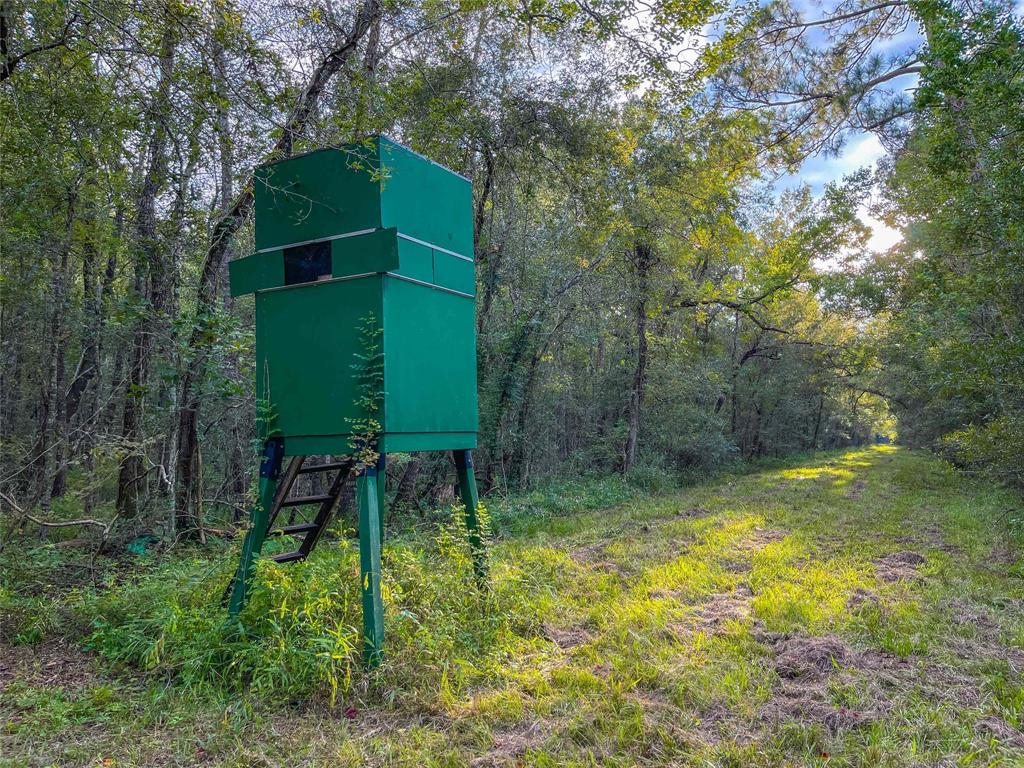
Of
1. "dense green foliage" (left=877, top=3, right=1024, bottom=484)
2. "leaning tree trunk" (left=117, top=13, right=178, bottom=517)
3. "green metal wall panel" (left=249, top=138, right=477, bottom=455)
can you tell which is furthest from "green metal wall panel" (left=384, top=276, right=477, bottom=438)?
"dense green foliage" (left=877, top=3, right=1024, bottom=484)

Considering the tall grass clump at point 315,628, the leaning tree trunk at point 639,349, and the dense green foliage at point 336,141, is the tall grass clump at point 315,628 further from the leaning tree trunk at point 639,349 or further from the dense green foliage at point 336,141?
the leaning tree trunk at point 639,349

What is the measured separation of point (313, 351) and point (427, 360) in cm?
68

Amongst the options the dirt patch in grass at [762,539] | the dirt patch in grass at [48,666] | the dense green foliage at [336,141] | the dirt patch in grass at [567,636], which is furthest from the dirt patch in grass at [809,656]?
the dense green foliage at [336,141]

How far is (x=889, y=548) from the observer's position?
5926 mm

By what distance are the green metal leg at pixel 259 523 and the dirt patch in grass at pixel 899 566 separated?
479cm

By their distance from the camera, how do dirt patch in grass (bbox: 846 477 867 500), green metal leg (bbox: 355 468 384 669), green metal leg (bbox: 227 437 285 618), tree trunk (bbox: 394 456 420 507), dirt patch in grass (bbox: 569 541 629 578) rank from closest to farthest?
1. green metal leg (bbox: 355 468 384 669)
2. green metal leg (bbox: 227 437 285 618)
3. dirt patch in grass (bbox: 569 541 629 578)
4. tree trunk (bbox: 394 456 420 507)
5. dirt patch in grass (bbox: 846 477 867 500)

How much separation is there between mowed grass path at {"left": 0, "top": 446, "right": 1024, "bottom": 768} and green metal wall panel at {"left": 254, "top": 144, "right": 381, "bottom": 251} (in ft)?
7.35

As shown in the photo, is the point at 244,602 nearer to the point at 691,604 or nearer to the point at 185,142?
the point at 691,604

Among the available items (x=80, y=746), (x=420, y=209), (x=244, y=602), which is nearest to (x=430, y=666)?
(x=244, y=602)

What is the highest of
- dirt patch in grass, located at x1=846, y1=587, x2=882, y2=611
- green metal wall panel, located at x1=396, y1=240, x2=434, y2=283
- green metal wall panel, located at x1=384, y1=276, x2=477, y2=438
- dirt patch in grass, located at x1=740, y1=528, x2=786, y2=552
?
green metal wall panel, located at x1=396, y1=240, x2=434, y2=283

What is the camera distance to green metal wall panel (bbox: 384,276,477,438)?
3277 mm

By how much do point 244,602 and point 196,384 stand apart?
A: 3060mm

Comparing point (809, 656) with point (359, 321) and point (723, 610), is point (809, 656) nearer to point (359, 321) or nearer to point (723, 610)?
point (723, 610)

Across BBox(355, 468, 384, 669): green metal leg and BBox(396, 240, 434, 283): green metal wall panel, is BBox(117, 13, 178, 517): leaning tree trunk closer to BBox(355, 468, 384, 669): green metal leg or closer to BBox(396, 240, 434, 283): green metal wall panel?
BBox(396, 240, 434, 283): green metal wall panel
